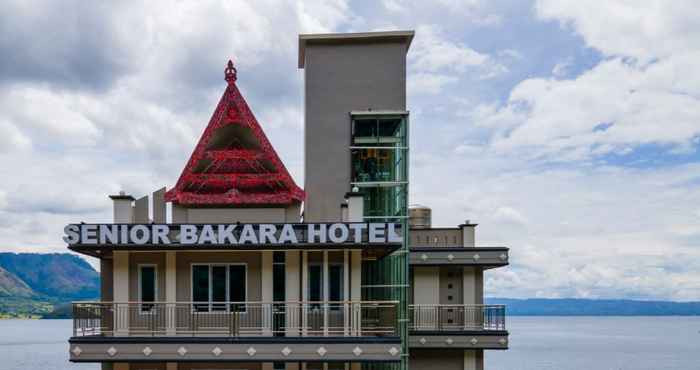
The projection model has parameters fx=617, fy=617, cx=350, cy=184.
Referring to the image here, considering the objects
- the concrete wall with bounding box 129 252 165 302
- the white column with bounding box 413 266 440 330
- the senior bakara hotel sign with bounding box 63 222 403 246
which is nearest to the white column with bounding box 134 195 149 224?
the concrete wall with bounding box 129 252 165 302

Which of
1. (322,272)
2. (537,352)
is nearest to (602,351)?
(537,352)

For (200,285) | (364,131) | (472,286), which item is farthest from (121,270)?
(472,286)

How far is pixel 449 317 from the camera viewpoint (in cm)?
2733

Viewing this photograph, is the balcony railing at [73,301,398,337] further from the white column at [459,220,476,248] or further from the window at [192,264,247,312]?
the white column at [459,220,476,248]

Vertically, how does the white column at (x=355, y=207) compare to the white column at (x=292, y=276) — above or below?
above

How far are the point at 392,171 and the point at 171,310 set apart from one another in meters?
11.1

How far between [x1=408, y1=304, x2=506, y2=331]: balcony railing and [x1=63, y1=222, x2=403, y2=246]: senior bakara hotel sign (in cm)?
883

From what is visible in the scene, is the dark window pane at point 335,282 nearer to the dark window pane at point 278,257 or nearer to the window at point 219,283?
the dark window pane at point 278,257

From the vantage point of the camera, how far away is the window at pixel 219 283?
2067cm

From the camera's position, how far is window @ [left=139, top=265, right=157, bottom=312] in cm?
2061

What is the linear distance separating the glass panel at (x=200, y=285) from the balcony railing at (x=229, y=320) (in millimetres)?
202

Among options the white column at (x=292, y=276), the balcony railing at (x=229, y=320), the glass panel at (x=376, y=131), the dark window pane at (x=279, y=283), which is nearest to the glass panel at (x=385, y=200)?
the glass panel at (x=376, y=131)

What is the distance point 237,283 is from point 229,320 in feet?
4.41

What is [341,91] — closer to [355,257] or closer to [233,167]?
[233,167]
